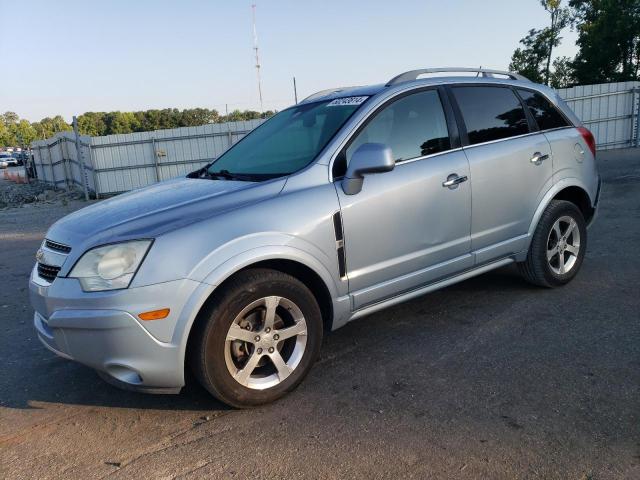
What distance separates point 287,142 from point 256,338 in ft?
5.15

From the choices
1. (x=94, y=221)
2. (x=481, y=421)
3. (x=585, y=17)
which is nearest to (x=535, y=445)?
(x=481, y=421)

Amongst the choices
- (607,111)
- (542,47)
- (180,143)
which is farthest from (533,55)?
(180,143)

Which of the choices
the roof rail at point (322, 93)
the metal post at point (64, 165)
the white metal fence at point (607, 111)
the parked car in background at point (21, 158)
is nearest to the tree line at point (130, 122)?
the parked car in background at point (21, 158)

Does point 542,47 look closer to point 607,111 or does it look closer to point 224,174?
point 607,111

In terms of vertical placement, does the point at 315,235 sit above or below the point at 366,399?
above

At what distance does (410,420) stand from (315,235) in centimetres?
112

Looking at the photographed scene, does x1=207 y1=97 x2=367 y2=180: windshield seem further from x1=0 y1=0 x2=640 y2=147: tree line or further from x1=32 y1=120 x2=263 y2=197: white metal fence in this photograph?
x1=0 y1=0 x2=640 y2=147: tree line

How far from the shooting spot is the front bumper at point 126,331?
101 inches

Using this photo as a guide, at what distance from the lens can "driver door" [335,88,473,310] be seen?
324cm

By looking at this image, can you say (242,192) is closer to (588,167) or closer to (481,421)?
(481,421)

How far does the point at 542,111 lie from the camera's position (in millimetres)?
4477

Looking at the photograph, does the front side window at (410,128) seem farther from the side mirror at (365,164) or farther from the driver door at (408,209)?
the side mirror at (365,164)

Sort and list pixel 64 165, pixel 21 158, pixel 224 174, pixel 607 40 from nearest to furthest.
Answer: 1. pixel 224 174
2. pixel 64 165
3. pixel 607 40
4. pixel 21 158

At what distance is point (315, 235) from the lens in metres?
3.02
